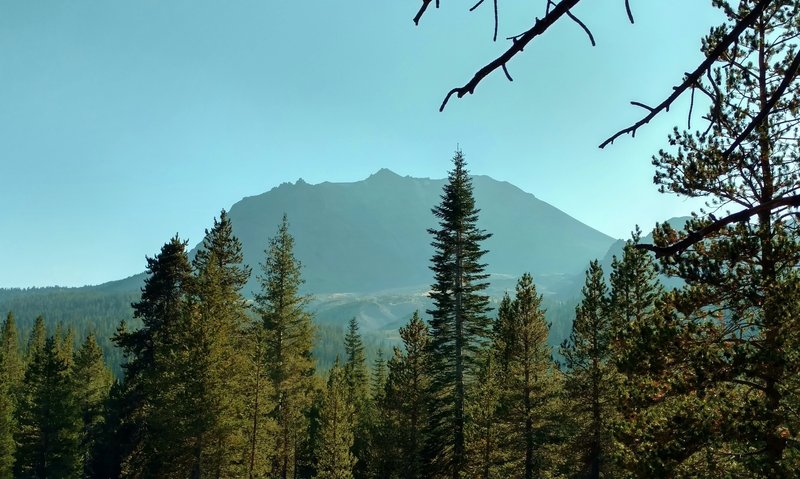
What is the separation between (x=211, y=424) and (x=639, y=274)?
17461 mm

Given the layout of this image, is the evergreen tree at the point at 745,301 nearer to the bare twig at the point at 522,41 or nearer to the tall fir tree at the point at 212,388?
the bare twig at the point at 522,41

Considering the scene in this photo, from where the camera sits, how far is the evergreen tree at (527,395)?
22562 mm

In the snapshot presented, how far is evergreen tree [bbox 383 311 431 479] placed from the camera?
23766mm

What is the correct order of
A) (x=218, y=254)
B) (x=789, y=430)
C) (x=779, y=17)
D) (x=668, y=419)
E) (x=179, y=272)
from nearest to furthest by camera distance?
(x=789, y=430), (x=668, y=419), (x=779, y=17), (x=179, y=272), (x=218, y=254)

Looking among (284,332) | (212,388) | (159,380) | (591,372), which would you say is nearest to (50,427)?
(284,332)

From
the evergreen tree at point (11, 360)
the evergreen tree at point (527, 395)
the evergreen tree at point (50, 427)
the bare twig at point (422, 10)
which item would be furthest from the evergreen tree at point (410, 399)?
the evergreen tree at point (11, 360)

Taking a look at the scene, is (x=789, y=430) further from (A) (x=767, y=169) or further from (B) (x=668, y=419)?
(A) (x=767, y=169)

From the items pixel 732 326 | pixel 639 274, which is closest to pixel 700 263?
pixel 732 326

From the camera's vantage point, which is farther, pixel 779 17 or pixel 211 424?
pixel 211 424

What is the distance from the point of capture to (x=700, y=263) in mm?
9469

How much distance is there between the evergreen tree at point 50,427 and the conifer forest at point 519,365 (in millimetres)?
136

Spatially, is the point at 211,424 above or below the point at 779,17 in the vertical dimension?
below

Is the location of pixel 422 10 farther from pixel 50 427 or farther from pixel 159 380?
pixel 50 427

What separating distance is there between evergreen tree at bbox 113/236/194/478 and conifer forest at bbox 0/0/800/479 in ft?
0.34
